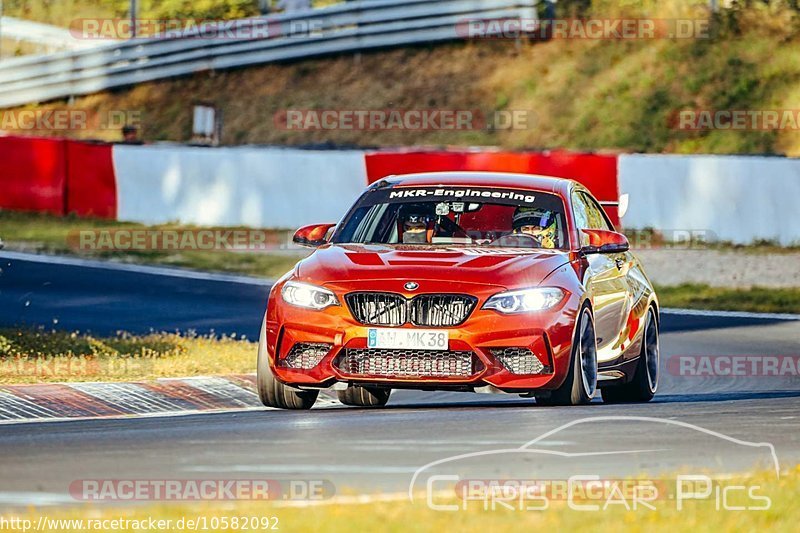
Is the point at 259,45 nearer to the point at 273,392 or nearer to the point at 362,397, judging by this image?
the point at 362,397

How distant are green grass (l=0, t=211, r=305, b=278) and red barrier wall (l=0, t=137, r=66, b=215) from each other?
0.63 ft

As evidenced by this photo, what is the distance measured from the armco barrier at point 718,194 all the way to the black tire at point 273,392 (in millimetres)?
12657

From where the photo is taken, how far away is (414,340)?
10.0m

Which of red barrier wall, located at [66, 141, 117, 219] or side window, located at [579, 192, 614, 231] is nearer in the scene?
side window, located at [579, 192, 614, 231]

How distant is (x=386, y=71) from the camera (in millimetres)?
33938

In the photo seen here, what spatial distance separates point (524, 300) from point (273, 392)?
1.67m

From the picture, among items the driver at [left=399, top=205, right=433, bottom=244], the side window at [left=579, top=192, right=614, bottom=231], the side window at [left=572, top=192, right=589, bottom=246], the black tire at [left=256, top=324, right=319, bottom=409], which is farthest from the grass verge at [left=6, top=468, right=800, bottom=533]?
the side window at [left=579, top=192, right=614, bottom=231]

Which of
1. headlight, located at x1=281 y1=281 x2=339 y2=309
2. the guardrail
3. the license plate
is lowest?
the license plate

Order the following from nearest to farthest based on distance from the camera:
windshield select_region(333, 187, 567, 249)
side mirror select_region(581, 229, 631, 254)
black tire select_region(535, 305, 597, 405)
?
1. black tire select_region(535, 305, 597, 405)
2. side mirror select_region(581, 229, 631, 254)
3. windshield select_region(333, 187, 567, 249)

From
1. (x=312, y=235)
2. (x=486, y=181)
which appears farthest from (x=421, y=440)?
(x=486, y=181)

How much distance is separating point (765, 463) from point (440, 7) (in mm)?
25810

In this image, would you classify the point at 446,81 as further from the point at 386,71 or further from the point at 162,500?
the point at 162,500

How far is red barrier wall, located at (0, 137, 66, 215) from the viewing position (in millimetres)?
26297

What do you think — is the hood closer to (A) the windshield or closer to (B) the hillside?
(A) the windshield
